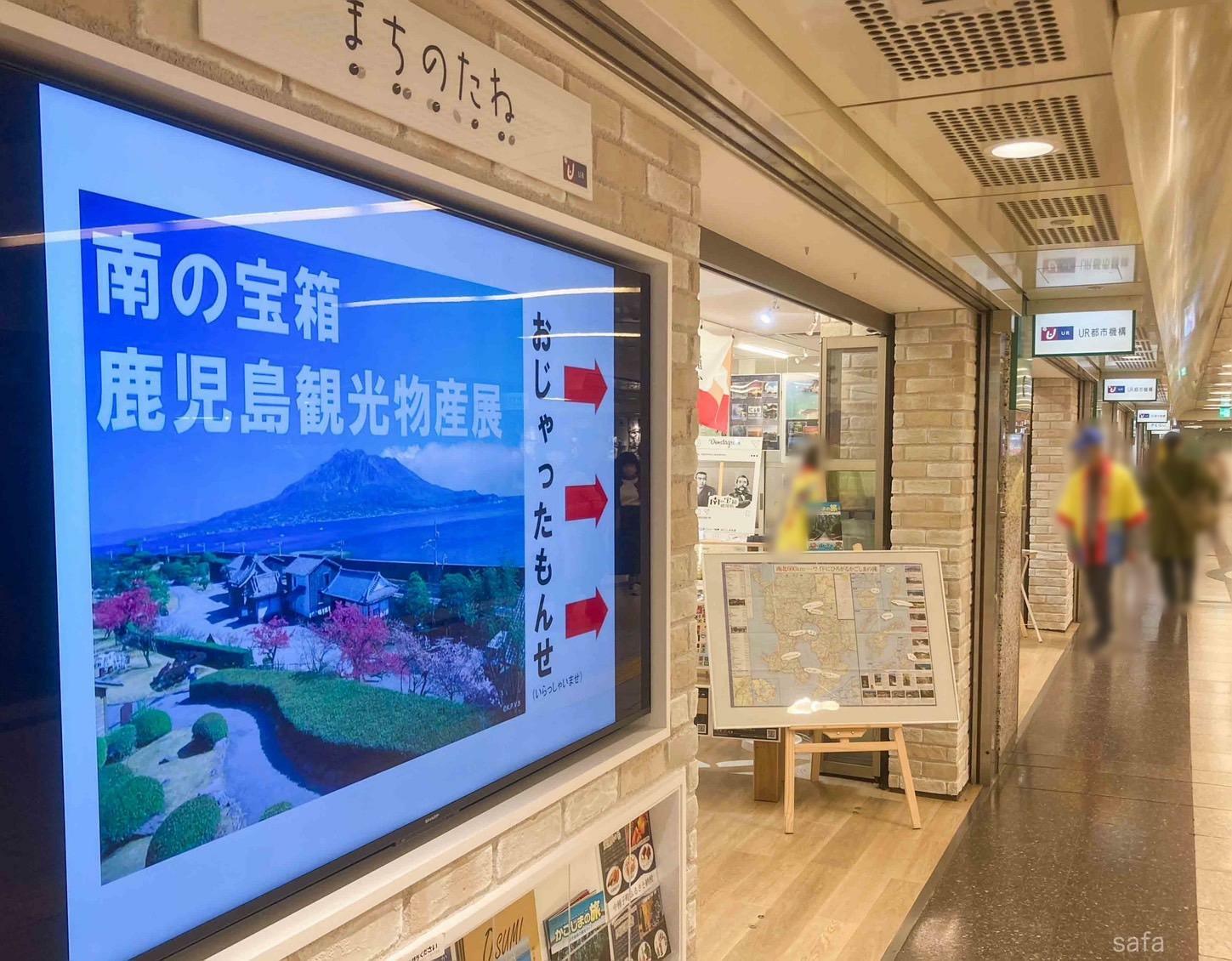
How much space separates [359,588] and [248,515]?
203mm

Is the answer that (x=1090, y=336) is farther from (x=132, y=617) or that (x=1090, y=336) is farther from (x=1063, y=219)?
(x=132, y=617)

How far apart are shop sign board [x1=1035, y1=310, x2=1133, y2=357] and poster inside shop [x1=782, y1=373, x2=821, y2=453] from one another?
370mm

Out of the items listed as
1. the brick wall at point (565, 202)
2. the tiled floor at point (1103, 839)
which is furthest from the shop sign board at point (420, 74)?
the tiled floor at point (1103, 839)

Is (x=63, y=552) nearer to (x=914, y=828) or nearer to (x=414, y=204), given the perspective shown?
(x=414, y=204)

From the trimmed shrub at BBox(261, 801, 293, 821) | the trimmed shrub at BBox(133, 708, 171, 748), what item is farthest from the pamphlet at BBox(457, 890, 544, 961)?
the trimmed shrub at BBox(133, 708, 171, 748)

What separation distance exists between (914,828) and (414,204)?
3.57m

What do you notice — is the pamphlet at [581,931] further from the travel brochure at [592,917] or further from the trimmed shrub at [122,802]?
the trimmed shrub at [122,802]

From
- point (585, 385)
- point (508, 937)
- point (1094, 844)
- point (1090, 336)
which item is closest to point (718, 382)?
point (1090, 336)

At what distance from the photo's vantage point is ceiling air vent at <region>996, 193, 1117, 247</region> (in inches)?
49.4

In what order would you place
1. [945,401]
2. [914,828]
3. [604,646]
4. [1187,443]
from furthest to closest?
[945,401], [914,828], [604,646], [1187,443]

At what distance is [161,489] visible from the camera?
3.38 ft

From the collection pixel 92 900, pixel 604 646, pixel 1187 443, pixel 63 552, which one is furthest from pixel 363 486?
pixel 1187 443

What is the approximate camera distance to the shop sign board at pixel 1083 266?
4.01 ft

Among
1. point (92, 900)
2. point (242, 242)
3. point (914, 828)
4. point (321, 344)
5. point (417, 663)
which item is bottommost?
point (914, 828)
